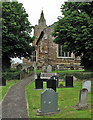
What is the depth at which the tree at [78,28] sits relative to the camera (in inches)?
637

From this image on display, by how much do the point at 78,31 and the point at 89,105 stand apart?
10.9 meters

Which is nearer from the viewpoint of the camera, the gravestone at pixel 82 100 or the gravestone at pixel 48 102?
the gravestone at pixel 48 102

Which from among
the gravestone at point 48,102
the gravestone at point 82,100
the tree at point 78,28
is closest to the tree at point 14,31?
the tree at point 78,28

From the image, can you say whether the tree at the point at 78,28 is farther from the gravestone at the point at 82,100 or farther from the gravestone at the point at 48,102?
the gravestone at the point at 48,102

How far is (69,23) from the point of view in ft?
57.4

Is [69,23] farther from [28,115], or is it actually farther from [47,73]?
[28,115]

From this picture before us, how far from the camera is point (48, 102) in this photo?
716cm

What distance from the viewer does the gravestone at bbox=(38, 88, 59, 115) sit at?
7.00m

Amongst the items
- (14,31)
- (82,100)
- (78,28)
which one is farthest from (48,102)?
(14,31)

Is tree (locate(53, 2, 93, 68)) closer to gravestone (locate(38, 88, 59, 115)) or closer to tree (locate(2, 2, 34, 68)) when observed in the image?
tree (locate(2, 2, 34, 68))

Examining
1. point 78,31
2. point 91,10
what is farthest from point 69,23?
point 91,10

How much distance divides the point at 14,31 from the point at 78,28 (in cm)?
904

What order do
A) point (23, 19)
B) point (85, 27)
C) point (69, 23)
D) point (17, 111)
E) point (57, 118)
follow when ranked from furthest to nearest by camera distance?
point (23, 19)
point (69, 23)
point (85, 27)
point (17, 111)
point (57, 118)

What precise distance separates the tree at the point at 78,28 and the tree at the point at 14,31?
5211 millimetres
